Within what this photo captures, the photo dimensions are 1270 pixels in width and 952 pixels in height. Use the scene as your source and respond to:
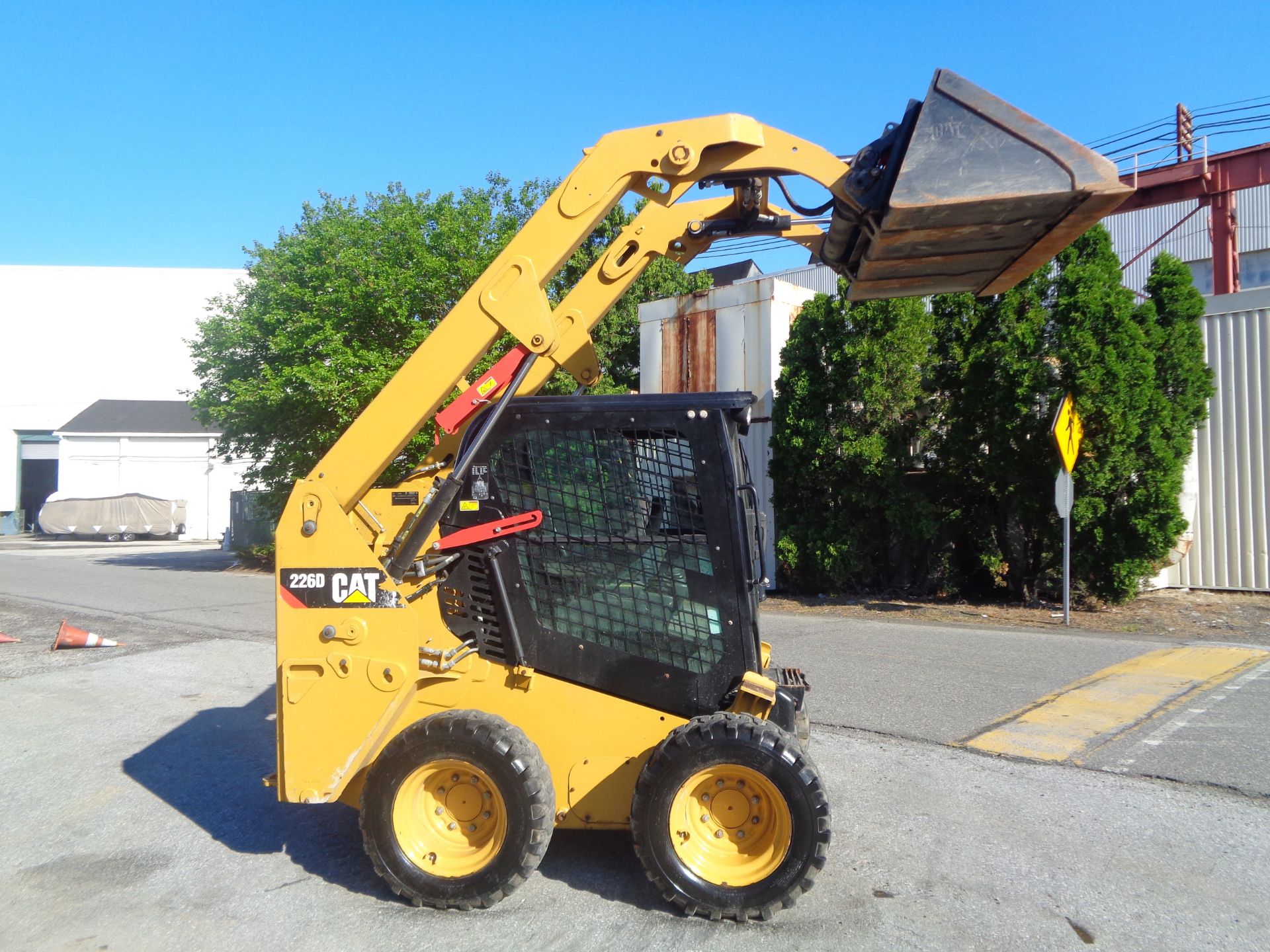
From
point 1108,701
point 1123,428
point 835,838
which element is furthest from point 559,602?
point 1123,428

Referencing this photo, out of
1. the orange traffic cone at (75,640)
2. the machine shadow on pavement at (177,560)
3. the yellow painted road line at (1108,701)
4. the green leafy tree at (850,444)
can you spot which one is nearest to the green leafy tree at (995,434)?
the green leafy tree at (850,444)

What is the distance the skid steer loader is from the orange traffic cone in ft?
27.1

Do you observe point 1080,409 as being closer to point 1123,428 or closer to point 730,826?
point 1123,428

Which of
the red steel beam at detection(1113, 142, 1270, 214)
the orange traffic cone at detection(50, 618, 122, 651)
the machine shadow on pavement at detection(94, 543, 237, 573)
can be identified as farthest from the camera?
the machine shadow on pavement at detection(94, 543, 237, 573)

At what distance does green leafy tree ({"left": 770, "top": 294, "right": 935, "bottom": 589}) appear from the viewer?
14.5 m

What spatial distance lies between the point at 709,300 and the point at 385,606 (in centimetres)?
1409

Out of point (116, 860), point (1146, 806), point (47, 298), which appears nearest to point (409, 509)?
point (116, 860)

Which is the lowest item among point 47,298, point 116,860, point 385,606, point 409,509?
point 116,860

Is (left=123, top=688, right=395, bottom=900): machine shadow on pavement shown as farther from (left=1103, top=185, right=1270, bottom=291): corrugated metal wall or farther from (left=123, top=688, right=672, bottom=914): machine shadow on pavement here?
(left=1103, top=185, right=1270, bottom=291): corrugated metal wall

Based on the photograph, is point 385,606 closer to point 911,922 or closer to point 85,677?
point 911,922

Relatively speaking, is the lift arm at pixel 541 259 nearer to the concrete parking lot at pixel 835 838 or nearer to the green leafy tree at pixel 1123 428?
the concrete parking lot at pixel 835 838

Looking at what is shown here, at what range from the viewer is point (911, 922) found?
12.6 ft

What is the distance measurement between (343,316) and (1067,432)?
47.5ft

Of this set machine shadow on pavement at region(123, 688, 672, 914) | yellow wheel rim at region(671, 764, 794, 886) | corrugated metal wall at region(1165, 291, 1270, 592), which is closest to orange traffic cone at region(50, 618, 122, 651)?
machine shadow on pavement at region(123, 688, 672, 914)
